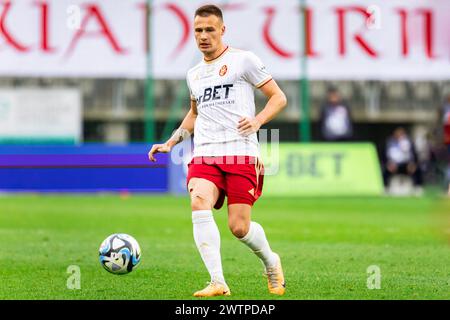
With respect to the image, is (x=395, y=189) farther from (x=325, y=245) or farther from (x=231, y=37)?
(x=325, y=245)

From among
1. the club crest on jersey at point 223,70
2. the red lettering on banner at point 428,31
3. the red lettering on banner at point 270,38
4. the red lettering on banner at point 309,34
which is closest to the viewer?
the club crest on jersey at point 223,70

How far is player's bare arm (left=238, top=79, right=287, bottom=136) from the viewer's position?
741 cm

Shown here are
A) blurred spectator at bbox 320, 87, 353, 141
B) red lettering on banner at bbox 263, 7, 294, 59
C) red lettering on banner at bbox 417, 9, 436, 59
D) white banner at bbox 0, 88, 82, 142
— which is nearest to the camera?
blurred spectator at bbox 320, 87, 353, 141

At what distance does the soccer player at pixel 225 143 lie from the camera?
7480 mm

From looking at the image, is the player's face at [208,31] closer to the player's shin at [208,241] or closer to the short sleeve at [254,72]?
the short sleeve at [254,72]

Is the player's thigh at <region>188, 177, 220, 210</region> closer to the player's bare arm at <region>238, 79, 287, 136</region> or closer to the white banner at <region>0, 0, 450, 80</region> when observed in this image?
the player's bare arm at <region>238, 79, 287, 136</region>

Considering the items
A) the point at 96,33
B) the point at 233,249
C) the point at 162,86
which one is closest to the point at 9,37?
the point at 96,33

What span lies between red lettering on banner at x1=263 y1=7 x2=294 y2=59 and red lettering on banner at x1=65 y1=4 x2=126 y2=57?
138 inches

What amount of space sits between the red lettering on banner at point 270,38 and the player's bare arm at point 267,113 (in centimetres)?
1823

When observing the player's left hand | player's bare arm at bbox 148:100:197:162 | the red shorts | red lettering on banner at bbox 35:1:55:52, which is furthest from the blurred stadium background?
the player's left hand

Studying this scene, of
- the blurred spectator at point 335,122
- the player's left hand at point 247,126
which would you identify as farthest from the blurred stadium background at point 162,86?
the player's left hand at point 247,126
